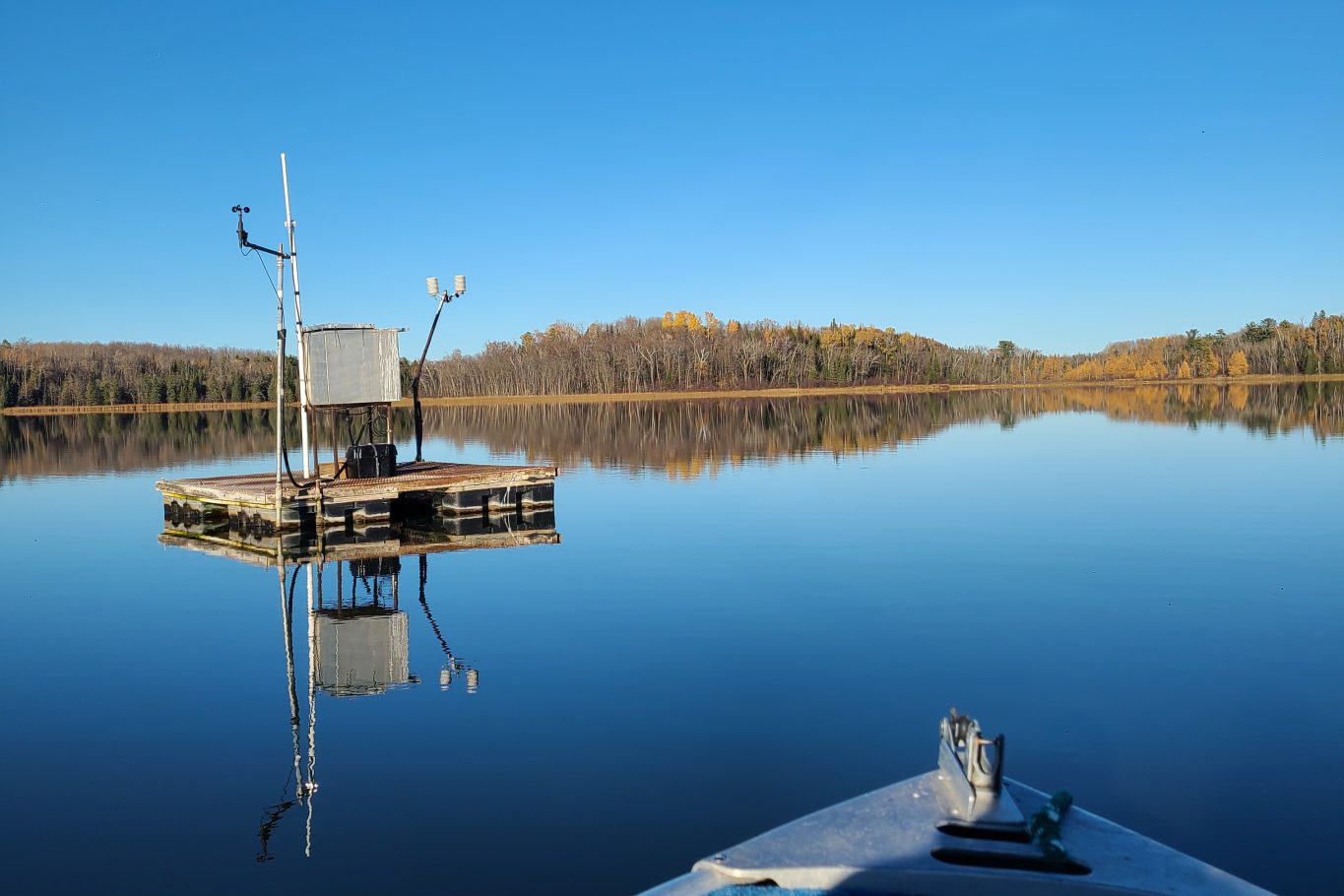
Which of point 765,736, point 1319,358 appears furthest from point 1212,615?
point 1319,358

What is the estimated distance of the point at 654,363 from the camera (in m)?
138

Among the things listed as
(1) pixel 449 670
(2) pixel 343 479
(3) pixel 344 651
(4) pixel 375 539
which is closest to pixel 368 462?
(2) pixel 343 479

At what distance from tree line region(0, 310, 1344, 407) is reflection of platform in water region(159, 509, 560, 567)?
115 m

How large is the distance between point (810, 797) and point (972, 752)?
2263 mm

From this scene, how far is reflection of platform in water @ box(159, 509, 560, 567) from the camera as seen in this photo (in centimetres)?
1853

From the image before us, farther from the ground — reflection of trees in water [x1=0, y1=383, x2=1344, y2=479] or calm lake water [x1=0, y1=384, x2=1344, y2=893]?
reflection of trees in water [x1=0, y1=383, x2=1344, y2=479]

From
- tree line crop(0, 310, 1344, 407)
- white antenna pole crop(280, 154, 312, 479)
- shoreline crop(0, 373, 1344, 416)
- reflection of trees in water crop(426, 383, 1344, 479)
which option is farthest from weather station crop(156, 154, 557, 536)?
tree line crop(0, 310, 1344, 407)

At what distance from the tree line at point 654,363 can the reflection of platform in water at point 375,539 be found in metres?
115

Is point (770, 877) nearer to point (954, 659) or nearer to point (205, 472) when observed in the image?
point (954, 659)

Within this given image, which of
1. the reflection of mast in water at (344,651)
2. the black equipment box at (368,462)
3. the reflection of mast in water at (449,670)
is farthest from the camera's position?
the black equipment box at (368,462)

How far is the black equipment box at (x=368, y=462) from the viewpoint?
22.2 metres

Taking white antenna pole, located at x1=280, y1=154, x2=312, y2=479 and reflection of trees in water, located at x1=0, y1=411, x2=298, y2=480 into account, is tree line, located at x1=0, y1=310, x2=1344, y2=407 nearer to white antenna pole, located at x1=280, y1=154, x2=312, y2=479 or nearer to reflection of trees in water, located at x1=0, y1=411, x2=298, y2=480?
reflection of trees in water, located at x1=0, y1=411, x2=298, y2=480

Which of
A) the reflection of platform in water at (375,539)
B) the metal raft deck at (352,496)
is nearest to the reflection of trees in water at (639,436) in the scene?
the metal raft deck at (352,496)

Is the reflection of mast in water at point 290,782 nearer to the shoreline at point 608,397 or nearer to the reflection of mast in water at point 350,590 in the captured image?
the reflection of mast in water at point 350,590
